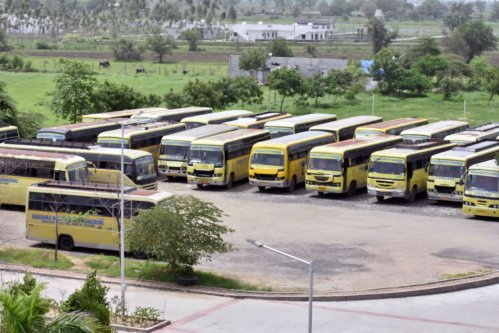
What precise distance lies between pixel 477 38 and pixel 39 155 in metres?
96.2

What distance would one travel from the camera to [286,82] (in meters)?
69.7

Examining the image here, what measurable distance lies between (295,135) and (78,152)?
1059 centimetres

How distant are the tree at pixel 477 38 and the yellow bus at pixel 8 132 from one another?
286 ft

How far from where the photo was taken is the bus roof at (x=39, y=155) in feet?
136

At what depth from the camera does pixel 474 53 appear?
13000 centimetres

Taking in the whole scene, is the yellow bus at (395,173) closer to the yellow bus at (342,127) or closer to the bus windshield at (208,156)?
the bus windshield at (208,156)

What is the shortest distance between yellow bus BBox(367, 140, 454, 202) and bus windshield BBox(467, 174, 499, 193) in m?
3.34

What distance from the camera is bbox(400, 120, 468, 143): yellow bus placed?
51.0 meters

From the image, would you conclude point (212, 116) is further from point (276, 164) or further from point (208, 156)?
point (276, 164)

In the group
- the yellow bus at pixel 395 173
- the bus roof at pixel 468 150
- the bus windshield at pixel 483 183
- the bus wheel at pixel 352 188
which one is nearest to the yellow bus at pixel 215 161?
the bus wheel at pixel 352 188

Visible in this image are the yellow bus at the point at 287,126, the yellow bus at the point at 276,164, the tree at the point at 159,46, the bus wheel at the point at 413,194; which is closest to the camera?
the bus wheel at the point at 413,194

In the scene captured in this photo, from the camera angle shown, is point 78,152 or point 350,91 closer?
point 78,152

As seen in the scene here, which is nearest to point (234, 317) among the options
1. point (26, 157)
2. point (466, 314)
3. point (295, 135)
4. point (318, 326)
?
point (318, 326)

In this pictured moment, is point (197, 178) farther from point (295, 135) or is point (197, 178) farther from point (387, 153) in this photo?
point (387, 153)
